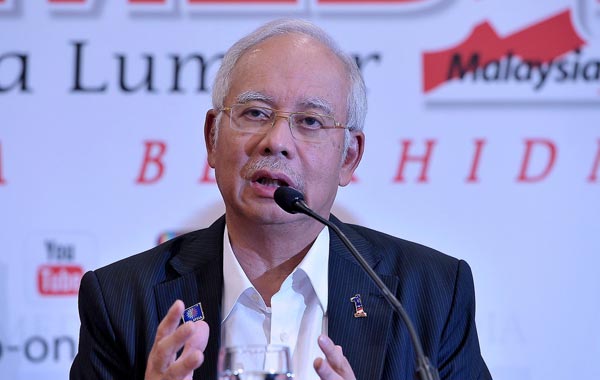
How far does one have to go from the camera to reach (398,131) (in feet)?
10.2

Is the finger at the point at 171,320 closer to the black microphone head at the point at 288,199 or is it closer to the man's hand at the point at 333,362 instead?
the man's hand at the point at 333,362

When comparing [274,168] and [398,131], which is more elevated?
[398,131]

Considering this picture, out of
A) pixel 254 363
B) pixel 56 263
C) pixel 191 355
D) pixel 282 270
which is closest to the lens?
pixel 254 363

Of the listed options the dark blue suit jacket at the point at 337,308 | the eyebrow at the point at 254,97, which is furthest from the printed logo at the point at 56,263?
the eyebrow at the point at 254,97

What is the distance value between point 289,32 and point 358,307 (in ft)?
2.43

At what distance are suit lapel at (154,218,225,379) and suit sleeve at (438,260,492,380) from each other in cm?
59

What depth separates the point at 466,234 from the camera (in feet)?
10.1

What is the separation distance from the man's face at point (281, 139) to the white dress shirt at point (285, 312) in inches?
6.6

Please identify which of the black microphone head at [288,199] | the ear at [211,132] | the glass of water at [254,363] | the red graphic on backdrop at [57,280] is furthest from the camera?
the red graphic on backdrop at [57,280]

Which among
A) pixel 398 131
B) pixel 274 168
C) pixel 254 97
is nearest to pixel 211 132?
pixel 254 97

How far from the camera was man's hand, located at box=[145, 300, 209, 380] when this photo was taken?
1739 mm

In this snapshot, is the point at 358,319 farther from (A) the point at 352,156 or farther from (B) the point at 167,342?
(B) the point at 167,342

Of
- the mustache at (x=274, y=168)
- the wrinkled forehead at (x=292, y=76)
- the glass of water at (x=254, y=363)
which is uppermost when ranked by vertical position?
the wrinkled forehead at (x=292, y=76)

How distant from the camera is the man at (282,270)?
2355 mm
